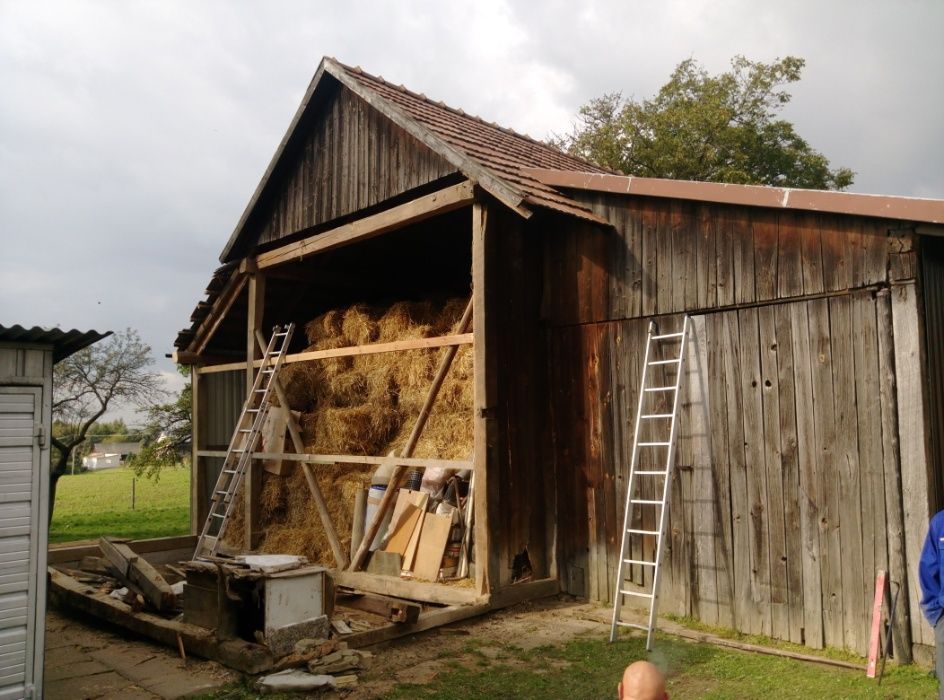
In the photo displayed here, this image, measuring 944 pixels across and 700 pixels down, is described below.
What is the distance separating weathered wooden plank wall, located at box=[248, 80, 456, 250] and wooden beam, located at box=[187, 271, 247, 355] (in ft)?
2.87

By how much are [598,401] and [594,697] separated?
325cm

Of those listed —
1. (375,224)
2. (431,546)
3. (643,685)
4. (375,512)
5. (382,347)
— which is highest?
(375,224)

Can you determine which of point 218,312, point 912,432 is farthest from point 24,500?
point 218,312

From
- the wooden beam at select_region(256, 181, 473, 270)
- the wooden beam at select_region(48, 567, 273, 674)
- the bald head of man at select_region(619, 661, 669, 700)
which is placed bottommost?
the wooden beam at select_region(48, 567, 273, 674)

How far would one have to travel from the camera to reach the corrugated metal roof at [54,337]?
4984mm

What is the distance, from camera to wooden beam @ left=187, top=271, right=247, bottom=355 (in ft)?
39.0

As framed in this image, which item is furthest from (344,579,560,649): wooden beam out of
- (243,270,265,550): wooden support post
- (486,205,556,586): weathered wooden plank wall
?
(243,270,265,550): wooden support post

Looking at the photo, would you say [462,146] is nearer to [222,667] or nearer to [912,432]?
[912,432]

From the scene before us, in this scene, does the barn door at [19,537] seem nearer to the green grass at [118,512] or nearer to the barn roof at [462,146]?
the barn roof at [462,146]

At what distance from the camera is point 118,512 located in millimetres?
21219

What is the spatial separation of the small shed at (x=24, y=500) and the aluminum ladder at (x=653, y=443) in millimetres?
4550

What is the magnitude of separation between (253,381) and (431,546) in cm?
448

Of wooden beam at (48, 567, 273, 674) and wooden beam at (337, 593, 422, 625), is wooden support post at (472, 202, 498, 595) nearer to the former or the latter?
wooden beam at (337, 593, 422, 625)

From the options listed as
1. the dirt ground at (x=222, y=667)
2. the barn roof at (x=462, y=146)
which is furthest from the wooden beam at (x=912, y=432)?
the barn roof at (x=462, y=146)
